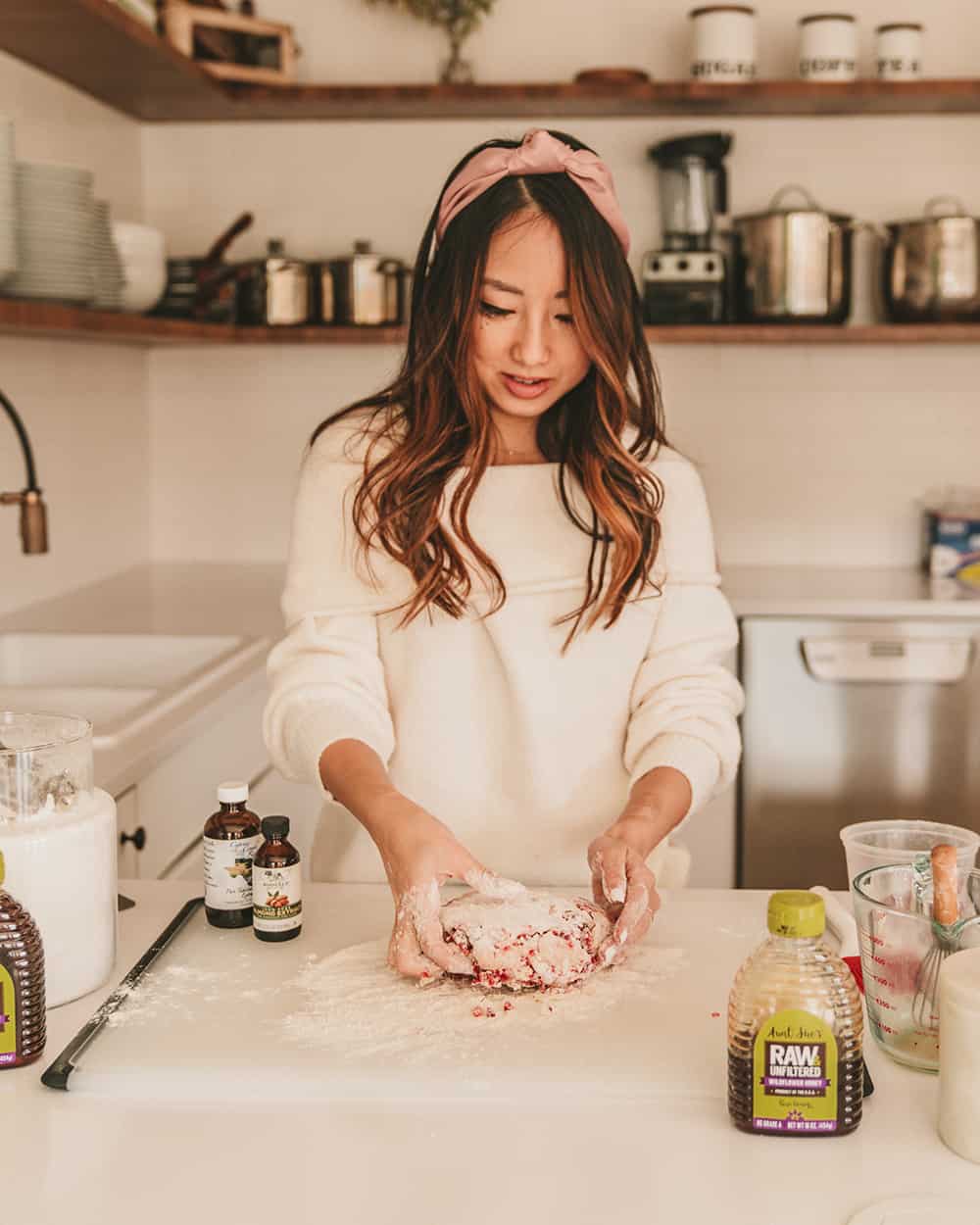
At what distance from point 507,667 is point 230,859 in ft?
1.50

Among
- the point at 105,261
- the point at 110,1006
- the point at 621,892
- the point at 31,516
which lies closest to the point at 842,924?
the point at 621,892

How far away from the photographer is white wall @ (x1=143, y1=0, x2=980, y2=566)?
3.25 meters

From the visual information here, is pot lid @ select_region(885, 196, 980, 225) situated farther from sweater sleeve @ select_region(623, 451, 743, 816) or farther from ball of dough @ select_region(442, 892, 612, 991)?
ball of dough @ select_region(442, 892, 612, 991)

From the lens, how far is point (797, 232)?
2943 mm

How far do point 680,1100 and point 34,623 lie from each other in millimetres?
1878

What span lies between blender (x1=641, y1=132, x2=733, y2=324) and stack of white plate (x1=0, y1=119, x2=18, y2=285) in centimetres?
149

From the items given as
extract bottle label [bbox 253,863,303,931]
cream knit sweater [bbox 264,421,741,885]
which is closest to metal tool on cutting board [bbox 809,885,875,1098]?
cream knit sweater [bbox 264,421,741,885]

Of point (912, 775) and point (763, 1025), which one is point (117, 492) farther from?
point (763, 1025)

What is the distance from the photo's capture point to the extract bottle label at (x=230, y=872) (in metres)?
1.26

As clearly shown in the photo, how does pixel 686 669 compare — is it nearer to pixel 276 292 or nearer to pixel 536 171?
pixel 536 171

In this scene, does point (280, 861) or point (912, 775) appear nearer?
point (280, 861)

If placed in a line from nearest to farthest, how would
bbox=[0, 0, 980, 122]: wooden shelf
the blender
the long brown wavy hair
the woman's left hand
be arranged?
1. the woman's left hand
2. the long brown wavy hair
3. bbox=[0, 0, 980, 122]: wooden shelf
4. the blender

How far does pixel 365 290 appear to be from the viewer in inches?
123

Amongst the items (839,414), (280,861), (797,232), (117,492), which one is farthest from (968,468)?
(280,861)
